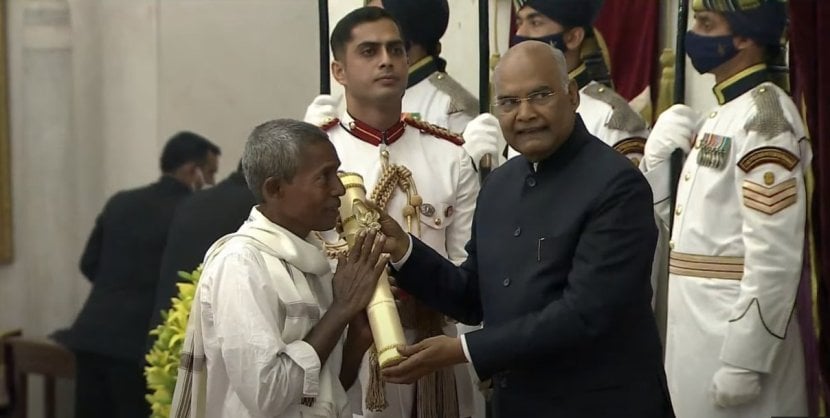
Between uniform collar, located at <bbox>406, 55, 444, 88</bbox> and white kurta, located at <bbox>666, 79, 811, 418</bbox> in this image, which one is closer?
white kurta, located at <bbox>666, 79, 811, 418</bbox>

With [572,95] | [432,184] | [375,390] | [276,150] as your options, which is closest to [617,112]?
[432,184]

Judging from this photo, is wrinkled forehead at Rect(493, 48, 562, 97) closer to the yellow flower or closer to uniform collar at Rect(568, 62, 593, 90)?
the yellow flower

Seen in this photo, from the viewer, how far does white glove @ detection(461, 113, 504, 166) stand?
2734mm

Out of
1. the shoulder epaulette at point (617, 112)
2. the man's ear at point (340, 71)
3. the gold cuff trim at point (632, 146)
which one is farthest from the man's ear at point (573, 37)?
the man's ear at point (340, 71)

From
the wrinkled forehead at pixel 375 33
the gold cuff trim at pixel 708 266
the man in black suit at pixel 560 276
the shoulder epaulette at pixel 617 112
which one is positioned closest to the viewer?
the man in black suit at pixel 560 276

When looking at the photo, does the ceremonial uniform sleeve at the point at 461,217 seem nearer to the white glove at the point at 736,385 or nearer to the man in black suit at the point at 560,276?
the man in black suit at the point at 560,276

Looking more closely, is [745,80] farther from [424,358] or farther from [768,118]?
[424,358]

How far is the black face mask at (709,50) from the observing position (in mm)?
2670

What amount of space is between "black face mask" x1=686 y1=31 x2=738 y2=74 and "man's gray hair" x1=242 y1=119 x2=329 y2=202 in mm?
1145

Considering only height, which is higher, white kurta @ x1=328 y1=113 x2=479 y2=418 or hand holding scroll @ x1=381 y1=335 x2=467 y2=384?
white kurta @ x1=328 y1=113 x2=479 y2=418

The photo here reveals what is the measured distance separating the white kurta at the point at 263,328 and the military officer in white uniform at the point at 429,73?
118 centimetres

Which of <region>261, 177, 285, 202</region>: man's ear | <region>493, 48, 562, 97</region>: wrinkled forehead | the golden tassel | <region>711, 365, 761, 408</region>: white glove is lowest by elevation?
<region>711, 365, 761, 408</region>: white glove

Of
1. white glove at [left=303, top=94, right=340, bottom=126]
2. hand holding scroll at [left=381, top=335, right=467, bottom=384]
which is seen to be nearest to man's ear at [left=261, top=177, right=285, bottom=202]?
hand holding scroll at [left=381, top=335, right=467, bottom=384]

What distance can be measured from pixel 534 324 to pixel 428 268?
309mm
